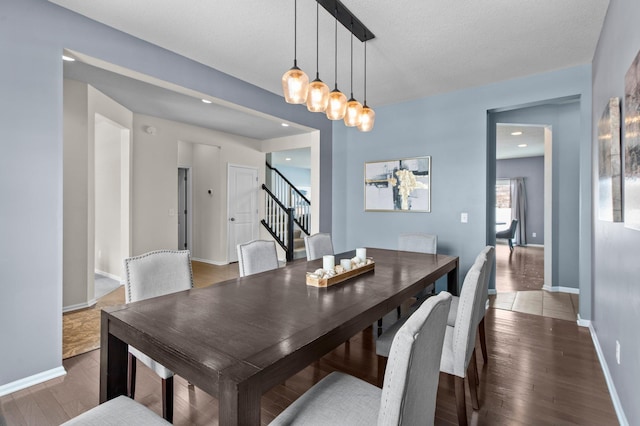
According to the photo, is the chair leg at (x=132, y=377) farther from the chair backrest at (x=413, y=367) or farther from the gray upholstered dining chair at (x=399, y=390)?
the chair backrest at (x=413, y=367)

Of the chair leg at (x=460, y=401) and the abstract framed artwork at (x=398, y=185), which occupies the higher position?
the abstract framed artwork at (x=398, y=185)

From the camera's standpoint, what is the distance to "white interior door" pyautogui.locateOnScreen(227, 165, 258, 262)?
243 inches

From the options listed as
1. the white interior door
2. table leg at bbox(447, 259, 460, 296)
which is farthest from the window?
table leg at bbox(447, 259, 460, 296)

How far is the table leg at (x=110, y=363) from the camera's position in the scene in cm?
138

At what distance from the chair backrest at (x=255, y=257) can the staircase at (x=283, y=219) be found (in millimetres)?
3574

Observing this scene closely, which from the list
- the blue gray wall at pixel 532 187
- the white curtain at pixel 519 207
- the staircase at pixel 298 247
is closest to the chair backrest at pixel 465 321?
the staircase at pixel 298 247

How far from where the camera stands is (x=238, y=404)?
0.88 meters

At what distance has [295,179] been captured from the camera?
1156 centimetres

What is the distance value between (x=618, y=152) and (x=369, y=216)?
302 centimetres

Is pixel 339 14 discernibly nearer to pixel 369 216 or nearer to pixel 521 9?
pixel 521 9

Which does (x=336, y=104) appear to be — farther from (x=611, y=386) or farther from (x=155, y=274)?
(x=611, y=386)

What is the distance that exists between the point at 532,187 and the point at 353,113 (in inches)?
351

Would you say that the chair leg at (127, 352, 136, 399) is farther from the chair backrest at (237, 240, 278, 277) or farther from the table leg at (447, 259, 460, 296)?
the table leg at (447, 259, 460, 296)

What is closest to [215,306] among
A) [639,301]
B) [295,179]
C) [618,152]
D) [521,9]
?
[639,301]
